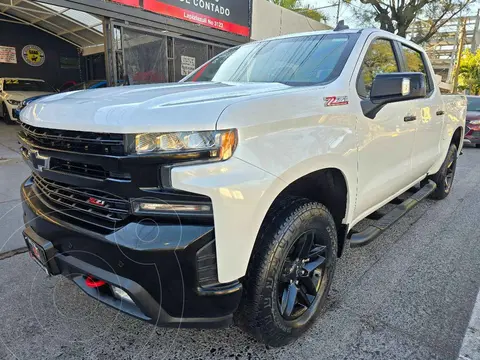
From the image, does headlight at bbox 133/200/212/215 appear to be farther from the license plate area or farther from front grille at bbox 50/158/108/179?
the license plate area

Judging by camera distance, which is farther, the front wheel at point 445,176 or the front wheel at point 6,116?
the front wheel at point 6,116

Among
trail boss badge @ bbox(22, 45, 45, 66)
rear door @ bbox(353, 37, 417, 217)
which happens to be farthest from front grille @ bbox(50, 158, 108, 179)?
trail boss badge @ bbox(22, 45, 45, 66)

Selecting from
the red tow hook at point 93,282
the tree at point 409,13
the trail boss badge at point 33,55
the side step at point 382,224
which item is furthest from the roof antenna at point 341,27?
the tree at point 409,13

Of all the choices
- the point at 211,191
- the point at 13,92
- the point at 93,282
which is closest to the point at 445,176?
the point at 211,191

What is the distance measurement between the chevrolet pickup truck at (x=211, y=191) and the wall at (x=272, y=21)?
10.5 meters

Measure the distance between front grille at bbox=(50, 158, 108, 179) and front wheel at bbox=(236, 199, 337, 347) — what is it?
84cm

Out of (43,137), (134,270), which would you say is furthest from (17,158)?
(134,270)

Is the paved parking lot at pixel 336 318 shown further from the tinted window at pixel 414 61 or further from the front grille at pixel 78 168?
the tinted window at pixel 414 61

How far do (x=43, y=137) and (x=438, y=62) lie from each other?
36.3 metres

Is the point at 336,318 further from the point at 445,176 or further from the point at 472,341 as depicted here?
the point at 445,176

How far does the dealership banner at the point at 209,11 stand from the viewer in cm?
874

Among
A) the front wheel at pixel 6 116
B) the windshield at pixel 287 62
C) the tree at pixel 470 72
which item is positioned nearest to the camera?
the windshield at pixel 287 62

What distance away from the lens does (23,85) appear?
12.9 meters

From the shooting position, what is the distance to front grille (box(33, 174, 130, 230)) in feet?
5.48
